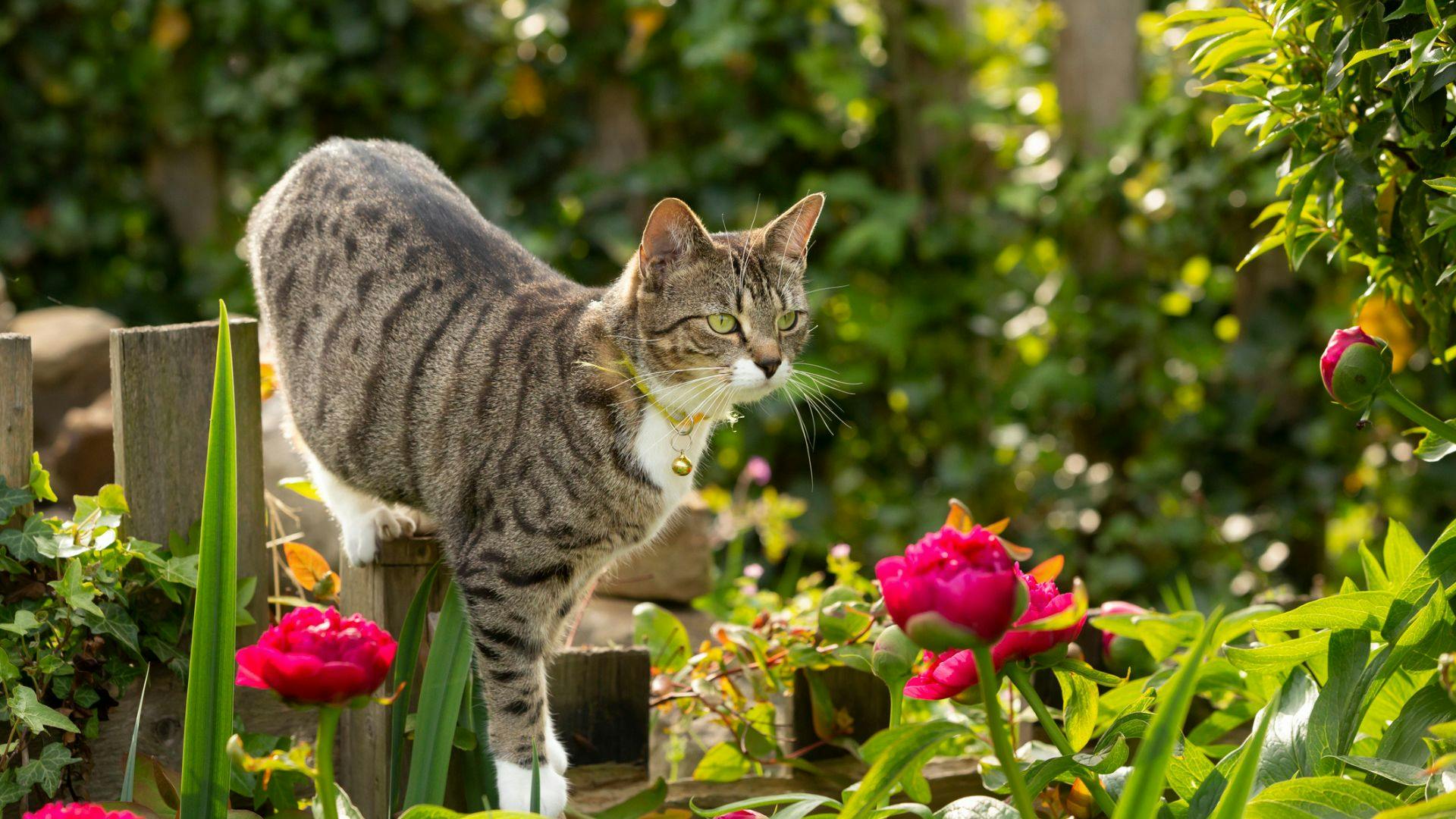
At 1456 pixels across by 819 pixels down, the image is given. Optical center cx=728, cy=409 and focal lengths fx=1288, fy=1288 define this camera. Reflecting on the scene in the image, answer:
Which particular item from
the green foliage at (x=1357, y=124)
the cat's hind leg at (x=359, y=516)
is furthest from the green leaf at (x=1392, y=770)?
the cat's hind leg at (x=359, y=516)

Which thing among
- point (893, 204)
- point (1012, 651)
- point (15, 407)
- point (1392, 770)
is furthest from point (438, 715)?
point (893, 204)

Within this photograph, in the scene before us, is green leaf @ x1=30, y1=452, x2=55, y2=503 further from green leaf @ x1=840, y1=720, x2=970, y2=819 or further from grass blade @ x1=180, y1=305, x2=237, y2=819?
green leaf @ x1=840, y1=720, x2=970, y2=819

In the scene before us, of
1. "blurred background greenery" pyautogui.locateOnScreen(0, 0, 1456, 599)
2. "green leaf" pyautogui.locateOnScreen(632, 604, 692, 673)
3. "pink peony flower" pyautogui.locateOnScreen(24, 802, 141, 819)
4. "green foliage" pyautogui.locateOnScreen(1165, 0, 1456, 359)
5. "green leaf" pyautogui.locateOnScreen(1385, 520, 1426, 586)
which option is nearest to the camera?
"pink peony flower" pyautogui.locateOnScreen(24, 802, 141, 819)

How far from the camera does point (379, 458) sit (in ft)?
7.06

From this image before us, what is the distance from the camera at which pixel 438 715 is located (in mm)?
1649

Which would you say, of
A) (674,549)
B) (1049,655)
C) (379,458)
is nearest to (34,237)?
(674,549)

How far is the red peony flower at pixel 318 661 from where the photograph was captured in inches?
42.7

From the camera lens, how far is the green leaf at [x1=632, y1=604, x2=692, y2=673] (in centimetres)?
218

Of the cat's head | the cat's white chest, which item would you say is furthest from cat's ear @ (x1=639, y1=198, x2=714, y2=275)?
the cat's white chest

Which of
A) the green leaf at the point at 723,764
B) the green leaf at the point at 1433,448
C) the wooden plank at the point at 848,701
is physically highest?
the green leaf at the point at 1433,448

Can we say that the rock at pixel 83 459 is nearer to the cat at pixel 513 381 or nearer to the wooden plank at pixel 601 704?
the cat at pixel 513 381

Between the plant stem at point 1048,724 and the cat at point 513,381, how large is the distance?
30.5 inches

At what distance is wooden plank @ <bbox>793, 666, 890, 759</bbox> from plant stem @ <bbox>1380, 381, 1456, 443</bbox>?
3.07 ft

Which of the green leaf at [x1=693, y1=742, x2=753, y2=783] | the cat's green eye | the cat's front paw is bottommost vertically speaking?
the green leaf at [x1=693, y1=742, x2=753, y2=783]
